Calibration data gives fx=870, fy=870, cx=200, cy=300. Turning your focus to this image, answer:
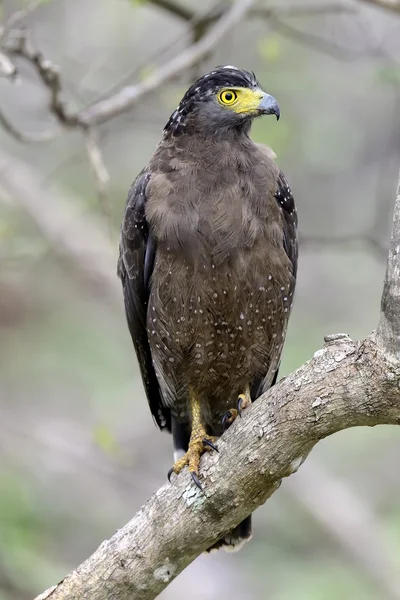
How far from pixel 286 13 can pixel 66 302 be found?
5692mm

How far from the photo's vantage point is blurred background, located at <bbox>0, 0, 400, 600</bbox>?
24.7 feet

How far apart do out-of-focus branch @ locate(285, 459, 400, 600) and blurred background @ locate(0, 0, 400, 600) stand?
17 mm

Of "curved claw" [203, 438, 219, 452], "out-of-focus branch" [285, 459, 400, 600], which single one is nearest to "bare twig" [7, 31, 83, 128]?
"curved claw" [203, 438, 219, 452]

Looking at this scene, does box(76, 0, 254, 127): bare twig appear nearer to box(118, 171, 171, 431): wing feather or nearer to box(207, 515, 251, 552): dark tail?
box(118, 171, 171, 431): wing feather

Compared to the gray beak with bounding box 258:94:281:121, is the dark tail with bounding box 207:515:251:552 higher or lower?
lower

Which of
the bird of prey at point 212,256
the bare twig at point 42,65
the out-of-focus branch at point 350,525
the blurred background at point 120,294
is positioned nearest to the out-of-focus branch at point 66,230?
the blurred background at point 120,294

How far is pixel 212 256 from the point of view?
4.46 m

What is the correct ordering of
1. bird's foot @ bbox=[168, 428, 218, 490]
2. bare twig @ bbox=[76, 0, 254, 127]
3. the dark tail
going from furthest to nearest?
bare twig @ bbox=[76, 0, 254, 127] < the dark tail < bird's foot @ bbox=[168, 428, 218, 490]

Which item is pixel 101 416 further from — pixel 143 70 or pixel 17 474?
pixel 143 70

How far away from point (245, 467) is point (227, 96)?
213cm

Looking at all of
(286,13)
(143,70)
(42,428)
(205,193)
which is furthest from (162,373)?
(42,428)

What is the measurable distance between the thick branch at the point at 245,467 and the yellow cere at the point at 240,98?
5.98 feet

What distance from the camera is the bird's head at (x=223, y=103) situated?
478 centimetres

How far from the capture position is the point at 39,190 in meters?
8.58
